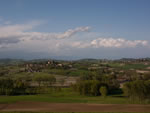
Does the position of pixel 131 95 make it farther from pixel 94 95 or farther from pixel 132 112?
pixel 132 112

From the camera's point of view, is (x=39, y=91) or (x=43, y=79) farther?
(x=43, y=79)

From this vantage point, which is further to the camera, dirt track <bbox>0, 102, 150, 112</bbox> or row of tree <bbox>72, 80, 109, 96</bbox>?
row of tree <bbox>72, 80, 109, 96</bbox>

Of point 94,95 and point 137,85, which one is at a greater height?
point 137,85

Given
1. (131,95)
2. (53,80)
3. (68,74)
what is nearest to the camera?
(131,95)

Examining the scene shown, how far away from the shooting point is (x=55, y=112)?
114 feet

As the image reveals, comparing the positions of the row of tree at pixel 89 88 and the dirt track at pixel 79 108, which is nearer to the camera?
the dirt track at pixel 79 108

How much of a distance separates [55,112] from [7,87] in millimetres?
41399

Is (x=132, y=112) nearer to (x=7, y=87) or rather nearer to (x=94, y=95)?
(x=94, y=95)

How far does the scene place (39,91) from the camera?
73.9 metres

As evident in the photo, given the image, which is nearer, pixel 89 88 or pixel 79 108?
pixel 79 108

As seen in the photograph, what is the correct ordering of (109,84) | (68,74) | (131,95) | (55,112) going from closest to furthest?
(55,112) < (131,95) < (109,84) < (68,74)

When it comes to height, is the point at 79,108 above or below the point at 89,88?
above

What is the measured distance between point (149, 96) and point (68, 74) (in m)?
76.2

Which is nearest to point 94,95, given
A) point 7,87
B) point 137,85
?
point 137,85
